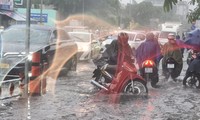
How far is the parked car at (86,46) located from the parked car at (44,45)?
190 inches

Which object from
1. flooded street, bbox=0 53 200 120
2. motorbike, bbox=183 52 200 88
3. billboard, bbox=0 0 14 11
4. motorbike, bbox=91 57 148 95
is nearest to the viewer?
flooded street, bbox=0 53 200 120

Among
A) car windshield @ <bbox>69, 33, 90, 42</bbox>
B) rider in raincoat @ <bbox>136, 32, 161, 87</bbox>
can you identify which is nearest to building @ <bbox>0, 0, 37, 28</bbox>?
car windshield @ <bbox>69, 33, 90, 42</bbox>

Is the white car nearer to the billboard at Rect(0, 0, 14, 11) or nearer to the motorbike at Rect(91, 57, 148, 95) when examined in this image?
the billboard at Rect(0, 0, 14, 11)

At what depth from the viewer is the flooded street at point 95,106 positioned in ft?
26.1

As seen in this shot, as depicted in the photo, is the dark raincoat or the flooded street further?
the dark raincoat

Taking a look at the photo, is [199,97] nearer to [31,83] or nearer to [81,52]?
[31,83]

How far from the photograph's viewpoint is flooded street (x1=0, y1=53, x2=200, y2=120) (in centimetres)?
794

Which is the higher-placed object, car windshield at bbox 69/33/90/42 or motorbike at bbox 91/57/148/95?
car windshield at bbox 69/33/90/42

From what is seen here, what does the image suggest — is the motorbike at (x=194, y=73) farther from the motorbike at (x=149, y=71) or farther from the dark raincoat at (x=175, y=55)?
the dark raincoat at (x=175, y=55)

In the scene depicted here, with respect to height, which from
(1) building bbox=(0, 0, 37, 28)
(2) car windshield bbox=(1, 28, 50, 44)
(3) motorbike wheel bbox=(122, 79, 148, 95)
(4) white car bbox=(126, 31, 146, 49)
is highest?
(1) building bbox=(0, 0, 37, 28)

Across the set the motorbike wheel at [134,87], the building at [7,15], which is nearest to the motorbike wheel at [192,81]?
the motorbike wheel at [134,87]

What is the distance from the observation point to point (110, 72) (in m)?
10.8

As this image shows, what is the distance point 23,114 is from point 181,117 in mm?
2793

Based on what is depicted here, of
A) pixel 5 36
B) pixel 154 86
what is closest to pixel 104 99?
pixel 154 86
